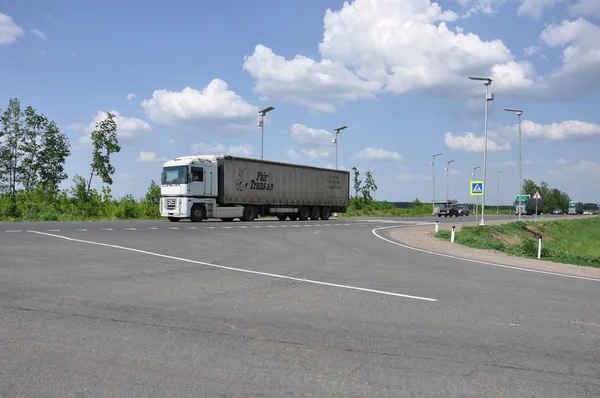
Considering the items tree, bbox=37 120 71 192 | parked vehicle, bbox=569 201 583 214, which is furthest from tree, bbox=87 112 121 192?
parked vehicle, bbox=569 201 583 214

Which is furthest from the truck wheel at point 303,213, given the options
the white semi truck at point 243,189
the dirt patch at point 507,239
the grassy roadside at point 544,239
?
the dirt patch at point 507,239

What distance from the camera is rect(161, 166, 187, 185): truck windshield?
3159 cm

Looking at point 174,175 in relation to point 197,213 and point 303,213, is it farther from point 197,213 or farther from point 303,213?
point 303,213

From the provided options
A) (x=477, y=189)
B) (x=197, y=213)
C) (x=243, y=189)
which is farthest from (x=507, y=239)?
(x=197, y=213)

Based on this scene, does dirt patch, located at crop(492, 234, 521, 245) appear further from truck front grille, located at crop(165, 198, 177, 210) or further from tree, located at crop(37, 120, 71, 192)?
tree, located at crop(37, 120, 71, 192)

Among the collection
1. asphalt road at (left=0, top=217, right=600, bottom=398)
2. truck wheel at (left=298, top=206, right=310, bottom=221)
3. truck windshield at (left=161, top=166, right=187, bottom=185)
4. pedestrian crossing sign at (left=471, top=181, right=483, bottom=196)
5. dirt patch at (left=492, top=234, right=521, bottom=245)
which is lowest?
dirt patch at (left=492, top=234, right=521, bottom=245)

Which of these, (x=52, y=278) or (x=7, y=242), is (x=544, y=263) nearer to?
(x=52, y=278)

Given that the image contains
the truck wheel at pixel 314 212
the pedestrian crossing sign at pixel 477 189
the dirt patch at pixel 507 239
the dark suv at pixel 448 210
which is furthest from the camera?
the dark suv at pixel 448 210

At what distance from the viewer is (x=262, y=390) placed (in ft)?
13.8

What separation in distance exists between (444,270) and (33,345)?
929 cm

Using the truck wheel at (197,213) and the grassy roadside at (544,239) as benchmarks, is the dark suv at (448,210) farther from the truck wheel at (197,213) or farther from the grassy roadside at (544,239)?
the truck wheel at (197,213)

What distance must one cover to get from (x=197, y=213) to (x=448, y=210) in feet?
151

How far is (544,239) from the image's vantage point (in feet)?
132

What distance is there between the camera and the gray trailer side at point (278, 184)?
1344 inches
